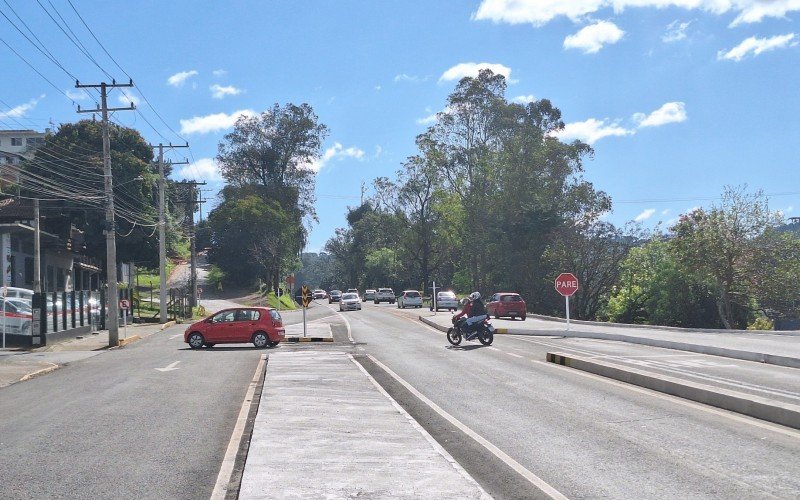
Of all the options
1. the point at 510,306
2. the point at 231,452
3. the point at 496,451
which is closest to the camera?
the point at 231,452

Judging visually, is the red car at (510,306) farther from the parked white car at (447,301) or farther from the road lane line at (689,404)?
the road lane line at (689,404)

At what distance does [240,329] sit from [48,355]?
685 cm

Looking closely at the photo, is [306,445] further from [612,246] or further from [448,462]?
[612,246]

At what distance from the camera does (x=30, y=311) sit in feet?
104

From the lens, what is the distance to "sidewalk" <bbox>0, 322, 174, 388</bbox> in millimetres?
21234

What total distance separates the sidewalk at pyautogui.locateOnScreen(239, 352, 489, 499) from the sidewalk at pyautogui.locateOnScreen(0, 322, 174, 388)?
10354 millimetres

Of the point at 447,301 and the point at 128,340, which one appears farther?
the point at 447,301

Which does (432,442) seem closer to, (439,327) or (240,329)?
(240,329)

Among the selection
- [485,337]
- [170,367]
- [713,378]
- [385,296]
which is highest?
[385,296]

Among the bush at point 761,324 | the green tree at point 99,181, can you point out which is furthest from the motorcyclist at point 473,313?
the green tree at point 99,181

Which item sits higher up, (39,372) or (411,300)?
(411,300)

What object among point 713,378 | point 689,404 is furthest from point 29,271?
point 689,404

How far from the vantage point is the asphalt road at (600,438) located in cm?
731

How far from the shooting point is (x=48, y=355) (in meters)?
27.7
